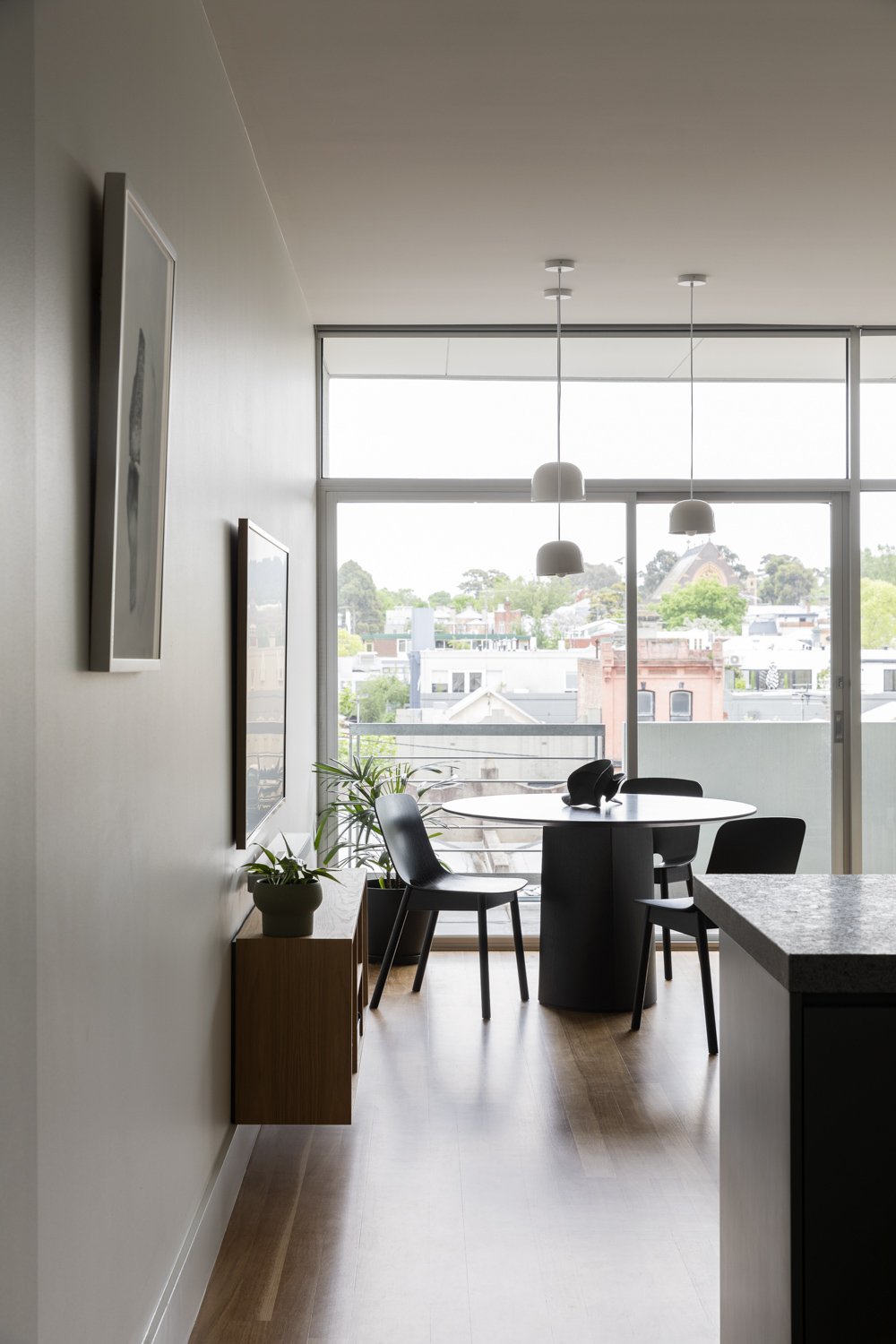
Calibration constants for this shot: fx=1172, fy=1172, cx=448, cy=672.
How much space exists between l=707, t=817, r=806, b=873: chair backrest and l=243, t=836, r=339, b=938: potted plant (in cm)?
172

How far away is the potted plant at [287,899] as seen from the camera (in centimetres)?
325

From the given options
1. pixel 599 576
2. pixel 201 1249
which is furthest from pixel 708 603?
pixel 201 1249

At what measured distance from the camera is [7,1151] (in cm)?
142

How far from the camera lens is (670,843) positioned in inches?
220

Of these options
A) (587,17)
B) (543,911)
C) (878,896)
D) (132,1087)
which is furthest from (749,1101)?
(543,911)

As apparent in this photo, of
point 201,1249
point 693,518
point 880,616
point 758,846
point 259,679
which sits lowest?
point 201,1249

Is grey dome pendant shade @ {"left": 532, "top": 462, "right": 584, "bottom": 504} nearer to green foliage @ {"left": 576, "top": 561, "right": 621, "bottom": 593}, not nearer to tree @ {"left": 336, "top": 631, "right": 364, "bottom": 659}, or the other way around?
green foliage @ {"left": 576, "top": 561, "right": 621, "bottom": 593}

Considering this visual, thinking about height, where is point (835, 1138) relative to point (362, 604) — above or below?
below

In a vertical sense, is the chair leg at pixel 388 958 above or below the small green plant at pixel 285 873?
below

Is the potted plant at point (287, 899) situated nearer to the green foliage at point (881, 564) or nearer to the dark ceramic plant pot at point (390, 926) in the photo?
the dark ceramic plant pot at point (390, 926)

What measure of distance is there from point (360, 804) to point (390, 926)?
0.61m

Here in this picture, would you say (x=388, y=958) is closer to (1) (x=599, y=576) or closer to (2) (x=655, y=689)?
(2) (x=655, y=689)

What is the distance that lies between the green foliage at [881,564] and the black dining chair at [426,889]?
8.59 feet

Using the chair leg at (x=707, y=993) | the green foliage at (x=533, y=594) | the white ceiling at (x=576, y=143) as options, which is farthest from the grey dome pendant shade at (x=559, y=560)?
the chair leg at (x=707, y=993)
